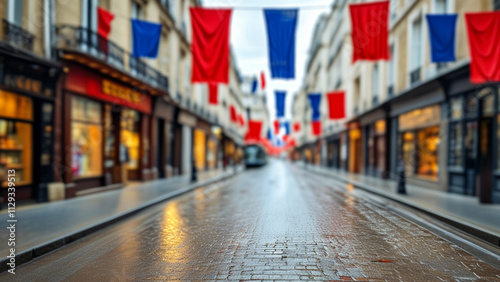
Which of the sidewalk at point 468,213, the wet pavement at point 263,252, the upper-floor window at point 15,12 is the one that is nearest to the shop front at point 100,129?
the upper-floor window at point 15,12

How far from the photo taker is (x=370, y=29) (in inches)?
433

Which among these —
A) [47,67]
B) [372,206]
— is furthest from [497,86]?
[47,67]

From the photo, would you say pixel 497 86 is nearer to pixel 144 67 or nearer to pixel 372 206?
pixel 372 206

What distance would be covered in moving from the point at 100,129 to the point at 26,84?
4.12 m


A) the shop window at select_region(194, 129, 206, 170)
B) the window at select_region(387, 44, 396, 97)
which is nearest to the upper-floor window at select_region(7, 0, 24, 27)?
the shop window at select_region(194, 129, 206, 170)

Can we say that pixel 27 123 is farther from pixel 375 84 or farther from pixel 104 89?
pixel 375 84

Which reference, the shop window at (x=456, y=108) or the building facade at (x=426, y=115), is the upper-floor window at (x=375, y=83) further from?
the shop window at (x=456, y=108)

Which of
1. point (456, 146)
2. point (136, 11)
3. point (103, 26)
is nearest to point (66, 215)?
point (103, 26)

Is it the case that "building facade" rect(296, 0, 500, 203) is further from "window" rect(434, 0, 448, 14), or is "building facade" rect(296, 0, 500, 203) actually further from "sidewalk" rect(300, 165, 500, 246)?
"sidewalk" rect(300, 165, 500, 246)

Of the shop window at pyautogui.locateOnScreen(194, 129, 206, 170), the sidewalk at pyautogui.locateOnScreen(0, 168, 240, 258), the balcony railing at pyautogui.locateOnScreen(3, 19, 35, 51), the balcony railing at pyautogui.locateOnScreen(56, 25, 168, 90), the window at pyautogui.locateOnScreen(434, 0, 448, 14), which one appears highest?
the window at pyautogui.locateOnScreen(434, 0, 448, 14)

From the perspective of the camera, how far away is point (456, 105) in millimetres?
12742

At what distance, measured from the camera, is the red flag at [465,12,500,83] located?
9.36 m

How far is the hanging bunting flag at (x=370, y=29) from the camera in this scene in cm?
1071

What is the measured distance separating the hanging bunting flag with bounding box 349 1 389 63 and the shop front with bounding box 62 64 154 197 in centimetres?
1001
